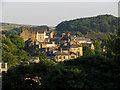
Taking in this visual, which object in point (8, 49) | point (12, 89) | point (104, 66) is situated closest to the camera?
point (104, 66)

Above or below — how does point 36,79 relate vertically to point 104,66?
below

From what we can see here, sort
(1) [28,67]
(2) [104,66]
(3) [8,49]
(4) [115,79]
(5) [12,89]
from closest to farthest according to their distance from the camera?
1. (4) [115,79]
2. (2) [104,66]
3. (5) [12,89]
4. (1) [28,67]
5. (3) [8,49]

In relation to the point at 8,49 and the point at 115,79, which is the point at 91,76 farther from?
the point at 8,49

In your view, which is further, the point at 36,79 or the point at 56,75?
the point at 36,79

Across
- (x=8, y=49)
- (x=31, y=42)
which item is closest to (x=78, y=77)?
(x=8, y=49)

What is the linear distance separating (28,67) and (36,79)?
1784 millimetres

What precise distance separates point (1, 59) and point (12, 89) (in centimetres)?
2764

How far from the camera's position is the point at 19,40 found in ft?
284

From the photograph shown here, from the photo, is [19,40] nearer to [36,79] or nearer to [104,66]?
[36,79]

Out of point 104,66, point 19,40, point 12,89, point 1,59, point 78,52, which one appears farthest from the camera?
point 19,40

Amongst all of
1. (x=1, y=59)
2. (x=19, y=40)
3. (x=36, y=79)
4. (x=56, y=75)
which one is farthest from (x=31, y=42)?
(x=56, y=75)

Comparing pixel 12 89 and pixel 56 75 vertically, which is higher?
pixel 56 75

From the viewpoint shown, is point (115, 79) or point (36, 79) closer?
point (115, 79)

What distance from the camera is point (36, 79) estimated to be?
103ft
